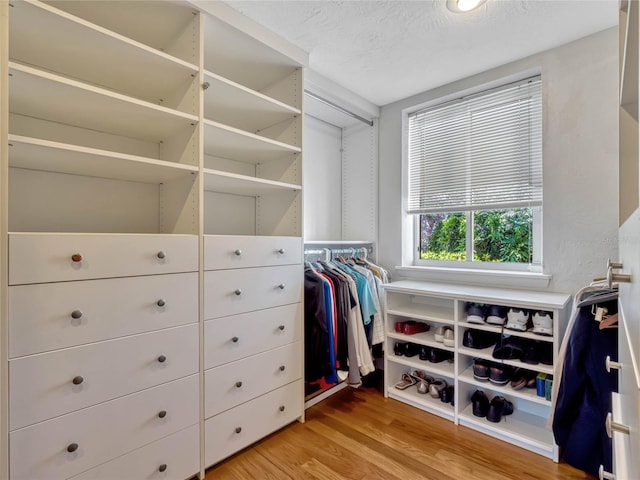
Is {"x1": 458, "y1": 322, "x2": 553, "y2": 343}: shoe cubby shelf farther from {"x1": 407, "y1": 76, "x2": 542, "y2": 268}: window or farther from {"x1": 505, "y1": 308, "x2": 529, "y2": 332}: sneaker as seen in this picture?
{"x1": 407, "y1": 76, "x2": 542, "y2": 268}: window

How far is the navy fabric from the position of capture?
142 centimetres

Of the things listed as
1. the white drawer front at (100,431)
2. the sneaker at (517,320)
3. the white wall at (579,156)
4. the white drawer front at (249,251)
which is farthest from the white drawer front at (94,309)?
the white wall at (579,156)

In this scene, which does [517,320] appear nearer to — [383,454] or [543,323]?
[543,323]

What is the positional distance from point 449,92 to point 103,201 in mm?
2489

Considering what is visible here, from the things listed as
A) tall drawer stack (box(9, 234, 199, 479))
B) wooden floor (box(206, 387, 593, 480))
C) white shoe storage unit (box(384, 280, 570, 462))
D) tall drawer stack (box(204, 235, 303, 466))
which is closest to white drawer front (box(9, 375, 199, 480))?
tall drawer stack (box(9, 234, 199, 479))

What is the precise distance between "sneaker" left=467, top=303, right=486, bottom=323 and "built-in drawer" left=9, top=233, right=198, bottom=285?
5.43 feet

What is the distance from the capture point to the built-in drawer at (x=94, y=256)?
1107 mm

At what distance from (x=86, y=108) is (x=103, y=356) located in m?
1.08

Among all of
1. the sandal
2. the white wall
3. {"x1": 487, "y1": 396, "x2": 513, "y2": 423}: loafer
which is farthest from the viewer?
the sandal

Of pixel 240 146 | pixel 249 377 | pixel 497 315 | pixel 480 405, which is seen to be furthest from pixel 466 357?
pixel 240 146

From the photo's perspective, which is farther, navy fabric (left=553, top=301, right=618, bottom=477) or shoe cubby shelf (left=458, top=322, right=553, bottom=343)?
shoe cubby shelf (left=458, top=322, right=553, bottom=343)

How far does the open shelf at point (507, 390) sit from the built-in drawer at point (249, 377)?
41.8 inches

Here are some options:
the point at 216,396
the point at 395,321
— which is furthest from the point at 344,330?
the point at 216,396

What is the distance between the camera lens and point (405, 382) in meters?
2.45
